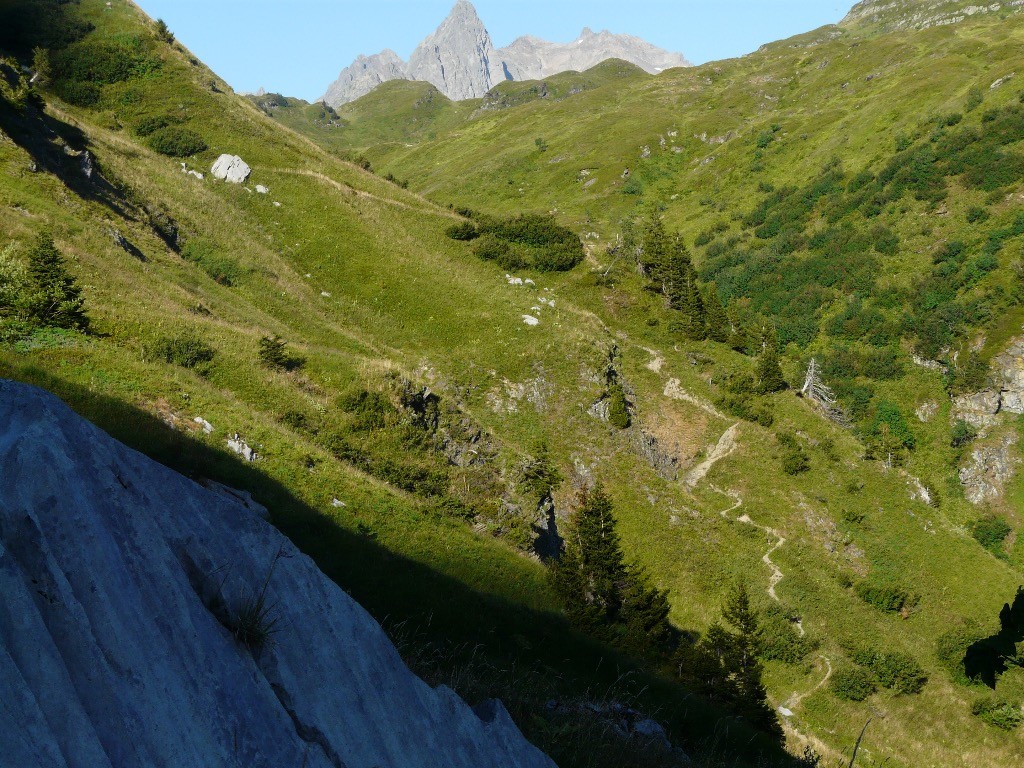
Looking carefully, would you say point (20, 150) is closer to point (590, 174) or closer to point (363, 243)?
point (363, 243)

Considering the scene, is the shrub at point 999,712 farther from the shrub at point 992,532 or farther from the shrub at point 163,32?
the shrub at point 163,32

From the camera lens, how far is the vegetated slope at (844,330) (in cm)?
3294

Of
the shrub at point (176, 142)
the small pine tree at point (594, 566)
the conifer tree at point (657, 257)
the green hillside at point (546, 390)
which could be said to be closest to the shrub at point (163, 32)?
the green hillside at point (546, 390)

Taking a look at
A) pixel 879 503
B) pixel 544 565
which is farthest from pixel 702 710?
pixel 879 503

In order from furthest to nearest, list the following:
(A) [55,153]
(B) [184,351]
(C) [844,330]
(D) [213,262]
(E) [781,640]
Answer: (C) [844,330]
(D) [213,262]
(A) [55,153]
(E) [781,640]
(B) [184,351]

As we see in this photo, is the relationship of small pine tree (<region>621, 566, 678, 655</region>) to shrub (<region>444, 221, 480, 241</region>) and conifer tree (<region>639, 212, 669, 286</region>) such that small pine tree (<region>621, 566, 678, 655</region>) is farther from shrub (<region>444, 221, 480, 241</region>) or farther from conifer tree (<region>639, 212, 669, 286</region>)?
shrub (<region>444, 221, 480, 241</region>)

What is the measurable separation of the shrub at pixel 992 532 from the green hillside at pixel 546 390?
60 centimetres

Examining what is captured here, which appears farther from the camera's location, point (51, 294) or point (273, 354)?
point (273, 354)

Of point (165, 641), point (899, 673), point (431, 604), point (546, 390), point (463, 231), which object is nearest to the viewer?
point (165, 641)

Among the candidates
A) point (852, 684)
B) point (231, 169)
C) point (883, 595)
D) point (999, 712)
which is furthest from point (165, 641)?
point (231, 169)

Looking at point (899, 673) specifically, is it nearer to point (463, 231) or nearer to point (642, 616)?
point (642, 616)

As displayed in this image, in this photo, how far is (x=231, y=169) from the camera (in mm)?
50875

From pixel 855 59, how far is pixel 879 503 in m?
150

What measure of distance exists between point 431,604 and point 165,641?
10039mm
